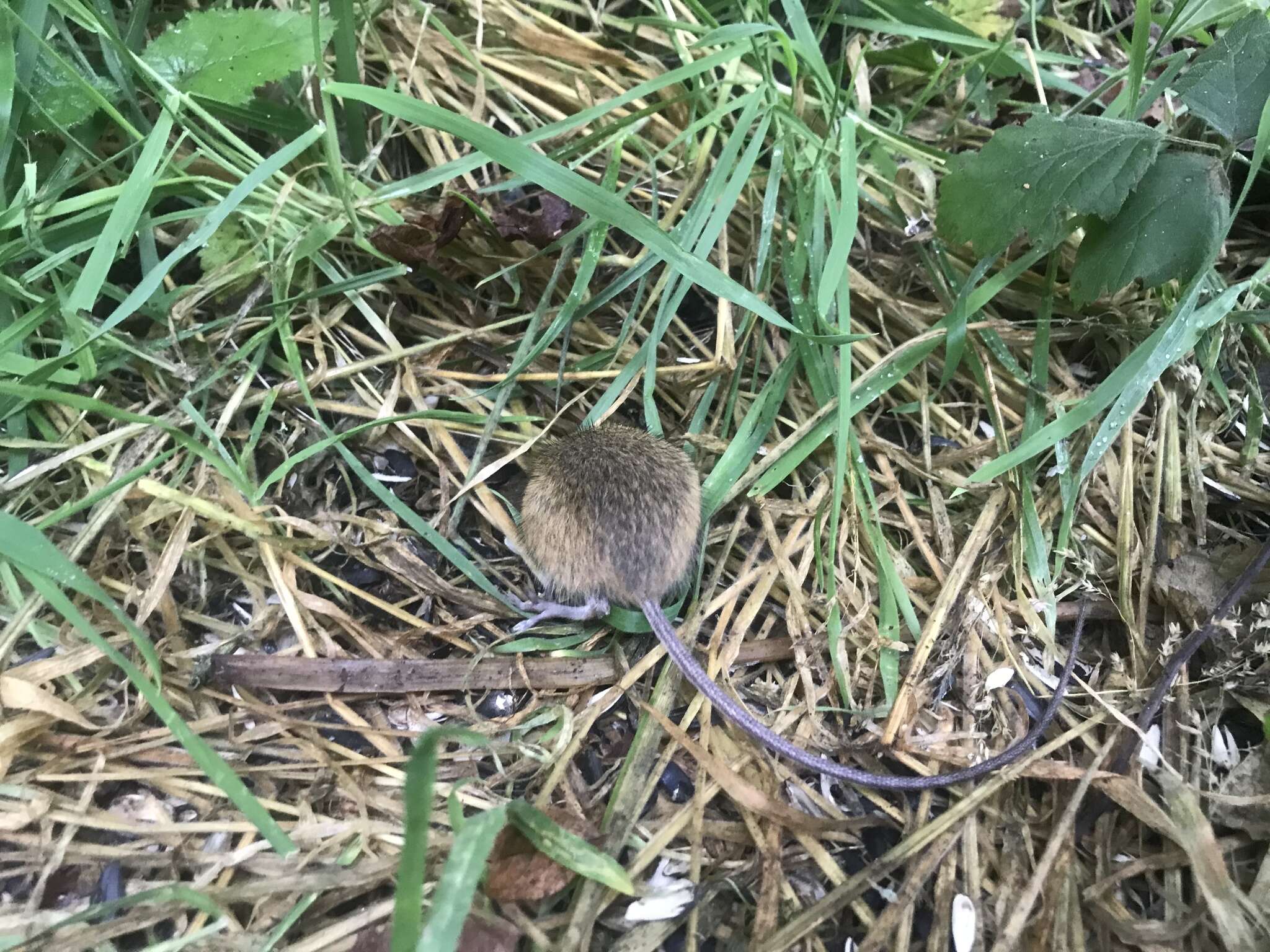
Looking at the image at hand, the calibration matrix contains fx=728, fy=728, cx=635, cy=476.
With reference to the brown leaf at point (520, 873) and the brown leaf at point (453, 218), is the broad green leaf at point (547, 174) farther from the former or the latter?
the brown leaf at point (520, 873)

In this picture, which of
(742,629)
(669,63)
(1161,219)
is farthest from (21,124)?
(1161,219)

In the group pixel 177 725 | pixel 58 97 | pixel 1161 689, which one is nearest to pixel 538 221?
pixel 58 97

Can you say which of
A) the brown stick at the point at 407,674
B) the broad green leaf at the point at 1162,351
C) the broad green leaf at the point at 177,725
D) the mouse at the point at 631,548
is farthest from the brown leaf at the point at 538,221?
the broad green leaf at the point at 1162,351

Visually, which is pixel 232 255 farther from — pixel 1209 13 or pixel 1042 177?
pixel 1209 13

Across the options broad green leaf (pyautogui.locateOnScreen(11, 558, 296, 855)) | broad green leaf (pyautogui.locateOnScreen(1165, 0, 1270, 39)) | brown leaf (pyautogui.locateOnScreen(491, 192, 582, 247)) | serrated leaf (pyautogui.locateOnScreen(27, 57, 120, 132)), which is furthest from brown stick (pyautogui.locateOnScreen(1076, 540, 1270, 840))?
serrated leaf (pyautogui.locateOnScreen(27, 57, 120, 132))

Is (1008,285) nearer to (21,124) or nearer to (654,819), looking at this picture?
(654,819)
